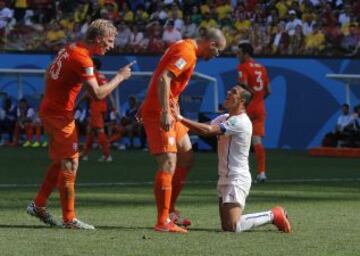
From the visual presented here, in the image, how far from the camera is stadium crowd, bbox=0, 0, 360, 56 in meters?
33.7

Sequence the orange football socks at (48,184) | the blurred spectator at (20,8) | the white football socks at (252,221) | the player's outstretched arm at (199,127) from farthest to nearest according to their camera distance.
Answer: the blurred spectator at (20,8)
the orange football socks at (48,184)
the white football socks at (252,221)
the player's outstretched arm at (199,127)

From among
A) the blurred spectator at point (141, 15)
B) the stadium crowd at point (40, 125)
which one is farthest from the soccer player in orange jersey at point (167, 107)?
the blurred spectator at point (141, 15)

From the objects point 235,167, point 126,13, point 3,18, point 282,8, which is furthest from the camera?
point 3,18

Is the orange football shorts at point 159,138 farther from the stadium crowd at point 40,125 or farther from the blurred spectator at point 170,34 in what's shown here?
the blurred spectator at point 170,34

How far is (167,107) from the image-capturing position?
468 inches

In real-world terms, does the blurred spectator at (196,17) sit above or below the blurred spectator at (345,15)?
below

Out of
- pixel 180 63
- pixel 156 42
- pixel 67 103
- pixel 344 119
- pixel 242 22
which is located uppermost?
pixel 180 63

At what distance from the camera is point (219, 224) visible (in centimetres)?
1306

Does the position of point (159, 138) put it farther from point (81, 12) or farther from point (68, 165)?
point (81, 12)

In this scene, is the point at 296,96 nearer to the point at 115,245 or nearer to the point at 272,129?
the point at 272,129

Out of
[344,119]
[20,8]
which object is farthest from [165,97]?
[20,8]

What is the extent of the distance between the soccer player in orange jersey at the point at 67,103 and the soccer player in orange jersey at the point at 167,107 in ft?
1.39

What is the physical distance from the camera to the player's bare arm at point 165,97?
11.9 metres

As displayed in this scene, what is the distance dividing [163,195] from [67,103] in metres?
1.51
